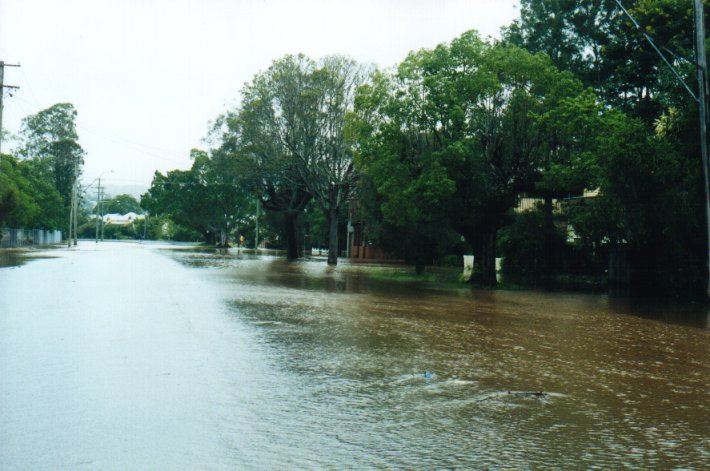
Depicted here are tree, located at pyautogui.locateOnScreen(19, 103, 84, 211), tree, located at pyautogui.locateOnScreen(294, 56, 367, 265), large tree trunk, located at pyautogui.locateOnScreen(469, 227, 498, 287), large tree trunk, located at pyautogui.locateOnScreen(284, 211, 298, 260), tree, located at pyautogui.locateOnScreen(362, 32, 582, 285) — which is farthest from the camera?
tree, located at pyautogui.locateOnScreen(19, 103, 84, 211)

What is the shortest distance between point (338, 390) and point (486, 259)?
2319 cm

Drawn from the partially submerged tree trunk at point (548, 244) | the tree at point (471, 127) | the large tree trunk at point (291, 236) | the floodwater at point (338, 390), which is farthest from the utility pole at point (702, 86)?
the large tree trunk at point (291, 236)

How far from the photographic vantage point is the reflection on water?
4898 millimetres

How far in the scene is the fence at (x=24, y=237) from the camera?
61.9 meters

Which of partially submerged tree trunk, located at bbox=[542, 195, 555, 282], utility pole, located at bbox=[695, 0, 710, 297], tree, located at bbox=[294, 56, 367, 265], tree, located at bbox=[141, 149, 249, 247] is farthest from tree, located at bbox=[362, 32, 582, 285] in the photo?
tree, located at bbox=[141, 149, 249, 247]

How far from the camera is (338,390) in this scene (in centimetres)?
688

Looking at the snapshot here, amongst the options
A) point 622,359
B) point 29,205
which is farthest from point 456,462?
point 29,205

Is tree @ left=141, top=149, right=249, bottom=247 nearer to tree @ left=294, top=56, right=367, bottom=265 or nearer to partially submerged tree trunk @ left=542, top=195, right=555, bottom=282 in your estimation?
tree @ left=294, top=56, right=367, bottom=265

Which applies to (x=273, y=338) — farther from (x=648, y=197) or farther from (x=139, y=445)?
(x=648, y=197)

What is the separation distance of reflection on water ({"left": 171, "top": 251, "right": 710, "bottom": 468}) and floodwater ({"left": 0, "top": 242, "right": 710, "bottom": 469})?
3 centimetres

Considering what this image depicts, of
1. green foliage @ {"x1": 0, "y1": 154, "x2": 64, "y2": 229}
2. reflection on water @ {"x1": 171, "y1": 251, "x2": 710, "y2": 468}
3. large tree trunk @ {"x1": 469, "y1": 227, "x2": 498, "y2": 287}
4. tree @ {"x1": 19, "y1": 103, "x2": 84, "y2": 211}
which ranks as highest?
tree @ {"x1": 19, "y1": 103, "x2": 84, "y2": 211}

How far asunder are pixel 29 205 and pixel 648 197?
177 feet

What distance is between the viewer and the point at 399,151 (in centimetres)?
2902

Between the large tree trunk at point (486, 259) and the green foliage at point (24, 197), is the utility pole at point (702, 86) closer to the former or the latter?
the large tree trunk at point (486, 259)
